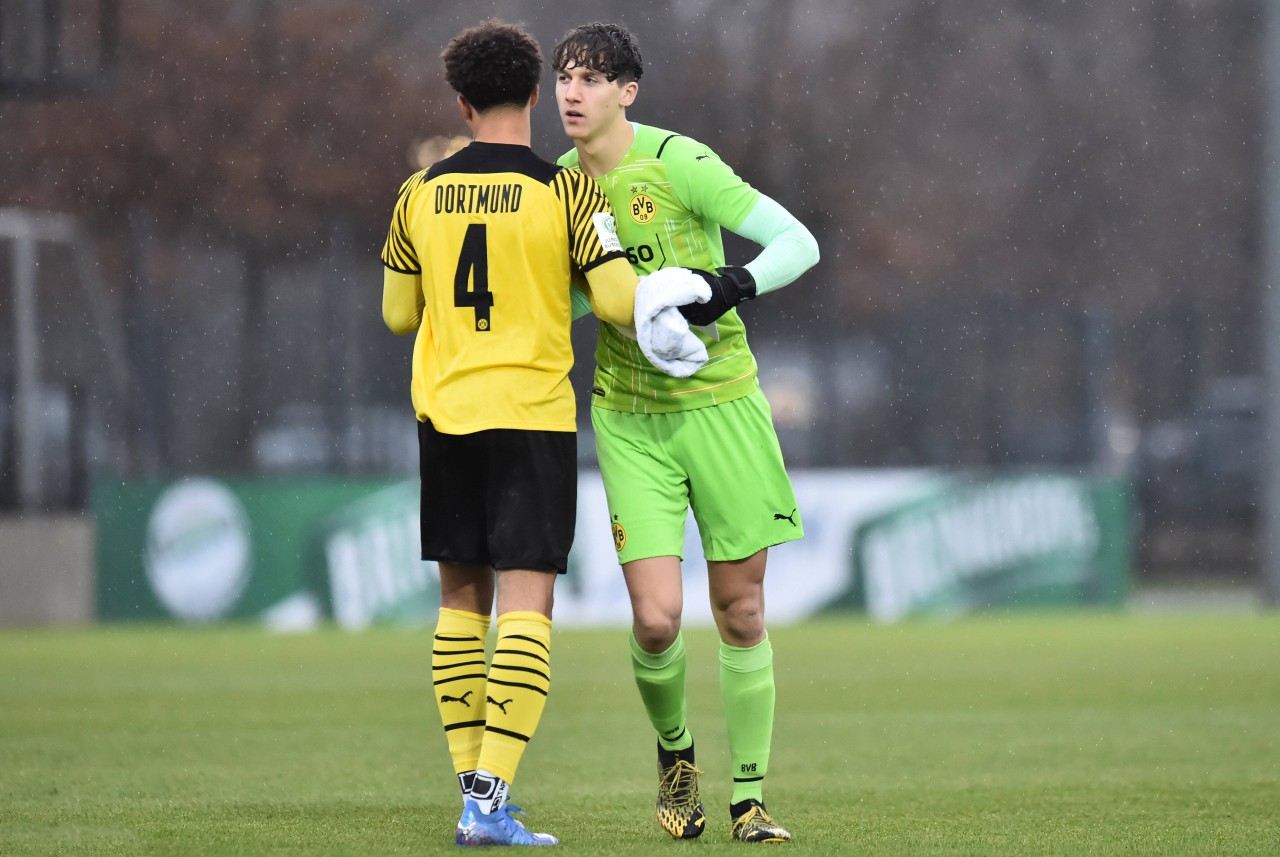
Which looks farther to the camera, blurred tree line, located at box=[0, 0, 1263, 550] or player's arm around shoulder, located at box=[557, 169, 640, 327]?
blurred tree line, located at box=[0, 0, 1263, 550]

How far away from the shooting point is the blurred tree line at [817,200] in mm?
19156

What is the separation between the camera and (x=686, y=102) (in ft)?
82.9

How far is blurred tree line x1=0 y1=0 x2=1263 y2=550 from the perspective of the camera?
19156 millimetres

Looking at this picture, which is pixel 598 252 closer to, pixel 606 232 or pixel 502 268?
pixel 606 232

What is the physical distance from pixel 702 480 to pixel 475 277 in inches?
37.4

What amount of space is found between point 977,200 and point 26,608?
15683 millimetres

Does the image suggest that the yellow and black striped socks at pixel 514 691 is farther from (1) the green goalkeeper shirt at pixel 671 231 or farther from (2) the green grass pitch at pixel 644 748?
(1) the green goalkeeper shirt at pixel 671 231

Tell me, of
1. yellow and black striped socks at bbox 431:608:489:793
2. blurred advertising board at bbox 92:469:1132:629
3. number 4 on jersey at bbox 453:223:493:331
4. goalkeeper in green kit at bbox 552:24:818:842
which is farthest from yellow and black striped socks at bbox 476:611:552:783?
blurred advertising board at bbox 92:469:1132:629

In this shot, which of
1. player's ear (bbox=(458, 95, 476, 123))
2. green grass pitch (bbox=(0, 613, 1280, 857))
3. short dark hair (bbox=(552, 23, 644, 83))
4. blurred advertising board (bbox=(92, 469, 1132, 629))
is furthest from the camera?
blurred advertising board (bbox=(92, 469, 1132, 629))

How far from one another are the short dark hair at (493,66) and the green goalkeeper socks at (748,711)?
66.4 inches

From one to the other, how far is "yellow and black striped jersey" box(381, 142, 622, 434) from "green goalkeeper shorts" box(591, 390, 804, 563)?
42 centimetres

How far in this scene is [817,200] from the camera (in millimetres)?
25516

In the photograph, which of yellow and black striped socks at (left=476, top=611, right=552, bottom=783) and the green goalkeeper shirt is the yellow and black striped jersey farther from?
yellow and black striped socks at (left=476, top=611, right=552, bottom=783)

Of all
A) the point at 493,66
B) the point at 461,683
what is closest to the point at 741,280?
the point at 493,66
